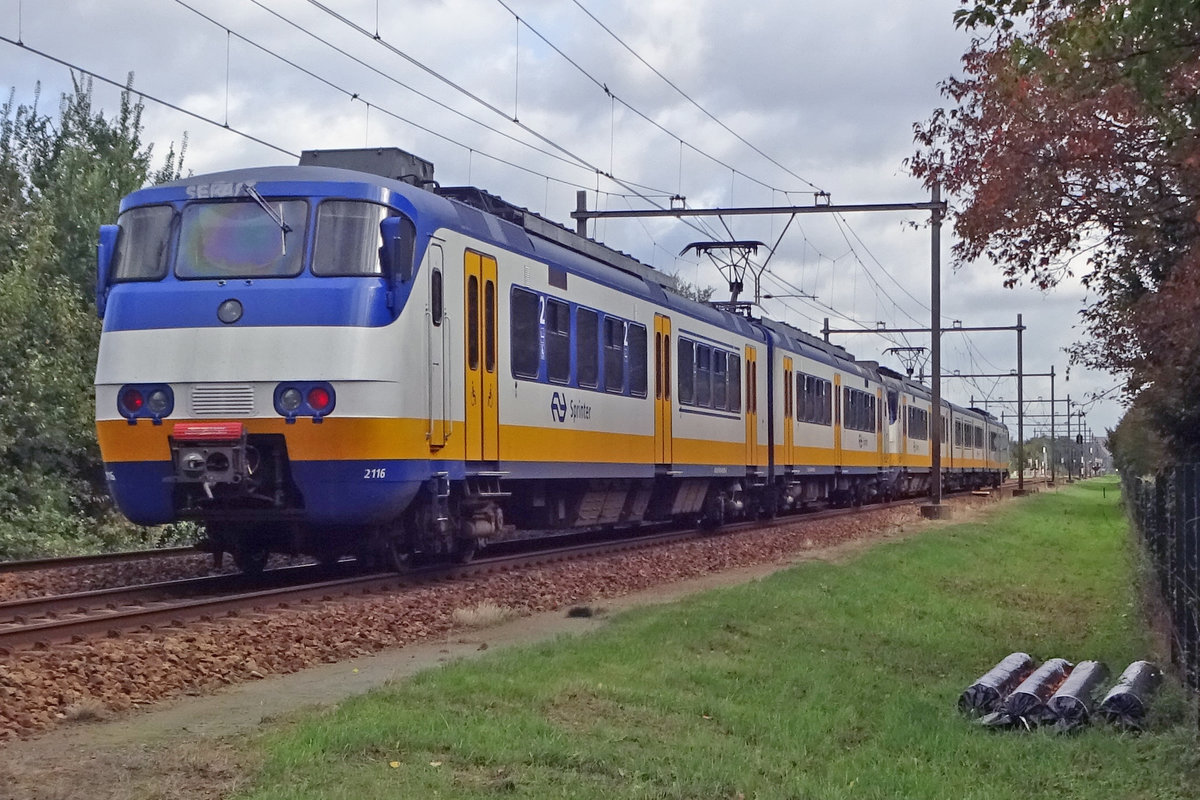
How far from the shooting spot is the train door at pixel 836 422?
32406 millimetres

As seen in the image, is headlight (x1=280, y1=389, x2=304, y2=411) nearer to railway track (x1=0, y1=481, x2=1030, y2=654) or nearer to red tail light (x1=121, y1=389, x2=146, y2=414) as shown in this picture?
red tail light (x1=121, y1=389, x2=146, y2=414)

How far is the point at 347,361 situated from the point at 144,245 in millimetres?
2372

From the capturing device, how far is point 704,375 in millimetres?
22391

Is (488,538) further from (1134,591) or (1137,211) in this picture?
(1137,211)

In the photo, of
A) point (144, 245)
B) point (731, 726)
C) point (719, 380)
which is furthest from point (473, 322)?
point (719, 380)

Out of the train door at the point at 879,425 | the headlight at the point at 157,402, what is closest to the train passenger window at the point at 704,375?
the headlight at the point at 157,402

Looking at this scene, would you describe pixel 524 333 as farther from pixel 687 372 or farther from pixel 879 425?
pixel 879 425

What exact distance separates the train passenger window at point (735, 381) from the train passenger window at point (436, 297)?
36.8 ft

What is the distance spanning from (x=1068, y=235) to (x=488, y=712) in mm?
6121

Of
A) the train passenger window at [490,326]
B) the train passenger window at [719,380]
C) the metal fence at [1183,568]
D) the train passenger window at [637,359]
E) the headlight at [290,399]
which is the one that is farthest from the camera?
the train passenger window at [719,380]

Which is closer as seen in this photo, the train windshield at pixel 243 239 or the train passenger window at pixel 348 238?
the train passenger window at pixel 348 238

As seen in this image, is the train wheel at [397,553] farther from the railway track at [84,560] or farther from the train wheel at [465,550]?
the railway track at [84,560]

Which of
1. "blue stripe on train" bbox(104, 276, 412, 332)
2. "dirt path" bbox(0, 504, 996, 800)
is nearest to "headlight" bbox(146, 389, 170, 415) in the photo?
"blue stripe on train" bbox(104, 276, 412, 332)

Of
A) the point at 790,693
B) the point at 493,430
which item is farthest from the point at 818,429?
the point at 790,693
